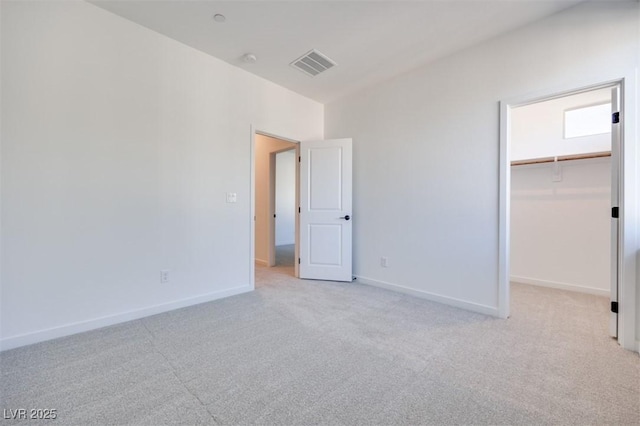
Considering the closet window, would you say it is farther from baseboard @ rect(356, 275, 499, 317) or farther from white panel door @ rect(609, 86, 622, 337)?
baseboard @ rect(356, 275, 499, 317)

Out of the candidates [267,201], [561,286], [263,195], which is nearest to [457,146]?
[561,286]

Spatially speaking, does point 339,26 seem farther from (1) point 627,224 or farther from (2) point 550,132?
(2) point 550,132

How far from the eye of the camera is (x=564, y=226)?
348cm

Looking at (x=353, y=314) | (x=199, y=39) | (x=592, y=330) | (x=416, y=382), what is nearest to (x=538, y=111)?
(x=592, y=330)

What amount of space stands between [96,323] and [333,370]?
2.13 meters

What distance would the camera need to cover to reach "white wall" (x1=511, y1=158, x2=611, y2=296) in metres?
3.25

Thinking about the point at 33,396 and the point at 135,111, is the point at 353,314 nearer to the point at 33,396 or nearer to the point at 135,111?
the point at 33,396

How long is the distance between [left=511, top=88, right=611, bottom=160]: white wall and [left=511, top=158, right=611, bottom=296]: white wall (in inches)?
7.1

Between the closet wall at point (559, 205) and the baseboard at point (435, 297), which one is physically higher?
the closet wall at point (559, 205)

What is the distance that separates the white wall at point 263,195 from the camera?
502cm

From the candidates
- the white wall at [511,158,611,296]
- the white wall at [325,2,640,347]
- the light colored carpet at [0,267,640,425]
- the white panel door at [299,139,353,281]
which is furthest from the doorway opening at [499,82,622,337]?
the white panel door at [299,139,353,281]

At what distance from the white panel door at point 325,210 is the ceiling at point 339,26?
116 cm

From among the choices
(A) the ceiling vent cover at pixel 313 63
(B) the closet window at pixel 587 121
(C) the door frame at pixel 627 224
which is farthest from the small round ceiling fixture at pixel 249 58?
(B) the closet window at pixel 587 121

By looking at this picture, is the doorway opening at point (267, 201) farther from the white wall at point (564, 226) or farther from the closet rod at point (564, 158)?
the white wall at point (564, 226)
